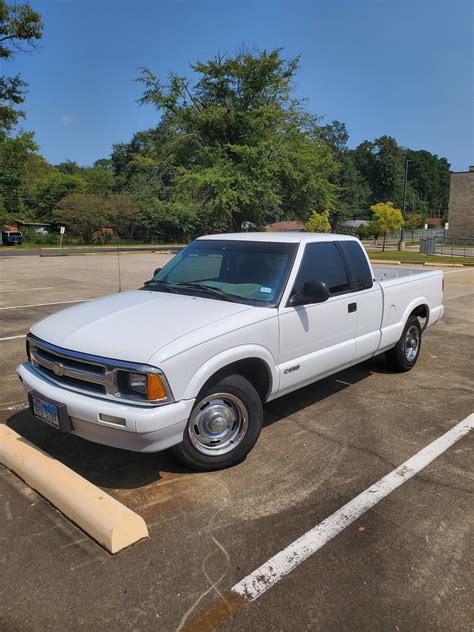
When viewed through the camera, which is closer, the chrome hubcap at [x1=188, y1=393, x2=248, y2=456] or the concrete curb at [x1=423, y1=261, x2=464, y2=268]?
the chrome hubcap at [x1=188, y1=393, x2=248, y2=456]

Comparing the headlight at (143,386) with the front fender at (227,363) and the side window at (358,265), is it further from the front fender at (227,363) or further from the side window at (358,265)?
Answer: the side window at (358,265)

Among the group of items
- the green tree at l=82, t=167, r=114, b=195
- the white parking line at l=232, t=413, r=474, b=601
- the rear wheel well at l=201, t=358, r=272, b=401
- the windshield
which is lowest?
the white parking line at l=232, t=413, r=474, b=601

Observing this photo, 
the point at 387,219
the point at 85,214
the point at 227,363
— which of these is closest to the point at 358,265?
the point at 227,363

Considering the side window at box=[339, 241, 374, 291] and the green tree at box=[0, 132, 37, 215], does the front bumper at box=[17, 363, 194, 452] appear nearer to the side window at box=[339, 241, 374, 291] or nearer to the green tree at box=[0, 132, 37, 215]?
the side window at box=[339, 241, 374, 291]

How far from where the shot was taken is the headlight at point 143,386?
305cm

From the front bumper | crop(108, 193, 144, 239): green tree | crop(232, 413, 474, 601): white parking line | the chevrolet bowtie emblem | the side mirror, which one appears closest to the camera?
crop(232, 413, 474, 601): white parking line

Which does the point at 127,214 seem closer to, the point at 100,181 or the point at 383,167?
the point at 100,181

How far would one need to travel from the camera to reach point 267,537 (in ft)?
9.47

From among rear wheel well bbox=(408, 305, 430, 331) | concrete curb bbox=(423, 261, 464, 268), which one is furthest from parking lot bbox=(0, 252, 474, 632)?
concrete curb bbox=(423, 261, 464, 268)

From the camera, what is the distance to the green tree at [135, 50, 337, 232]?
30.6 metres

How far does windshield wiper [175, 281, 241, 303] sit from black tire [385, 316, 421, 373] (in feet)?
9.02

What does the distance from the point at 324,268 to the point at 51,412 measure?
2.69 meters

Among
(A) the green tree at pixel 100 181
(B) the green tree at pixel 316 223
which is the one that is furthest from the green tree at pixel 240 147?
(A) the green tree at pixel 100 181

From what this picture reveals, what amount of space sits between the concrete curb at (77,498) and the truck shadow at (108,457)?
1.03 ft
